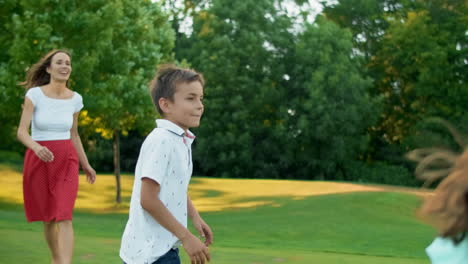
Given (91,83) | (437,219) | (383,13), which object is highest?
(383,13)

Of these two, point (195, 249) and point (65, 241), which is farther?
point (65, 241)

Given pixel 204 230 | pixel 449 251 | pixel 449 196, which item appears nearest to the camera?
pixel 449 196

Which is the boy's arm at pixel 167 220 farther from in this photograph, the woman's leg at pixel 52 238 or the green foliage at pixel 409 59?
the green foliage at pixel 409 59

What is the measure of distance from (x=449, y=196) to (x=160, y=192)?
1.95 meters

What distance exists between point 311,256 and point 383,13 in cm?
4307

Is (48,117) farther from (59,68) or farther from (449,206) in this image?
(449,206)

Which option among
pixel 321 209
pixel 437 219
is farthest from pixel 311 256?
pixel 321 209

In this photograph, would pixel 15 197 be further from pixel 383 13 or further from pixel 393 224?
pixel 383 13

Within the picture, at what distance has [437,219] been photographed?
7.01 feet

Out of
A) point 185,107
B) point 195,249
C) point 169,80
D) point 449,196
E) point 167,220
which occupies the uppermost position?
point 169,80

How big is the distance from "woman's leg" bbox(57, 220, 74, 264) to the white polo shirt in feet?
10.5

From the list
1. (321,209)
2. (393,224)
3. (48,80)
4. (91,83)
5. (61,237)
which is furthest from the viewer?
(91,83)

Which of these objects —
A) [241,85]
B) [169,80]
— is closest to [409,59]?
[241,85]

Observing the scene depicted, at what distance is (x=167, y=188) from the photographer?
374 cm
